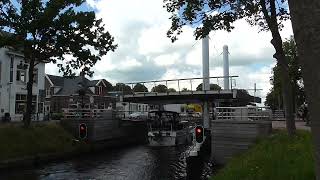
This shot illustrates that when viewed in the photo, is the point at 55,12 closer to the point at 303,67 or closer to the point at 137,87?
the point at 137,87

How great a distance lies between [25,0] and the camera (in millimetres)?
29625

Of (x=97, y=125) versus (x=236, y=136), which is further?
(x=97, y=125)

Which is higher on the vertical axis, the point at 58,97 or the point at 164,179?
the point at 58,97

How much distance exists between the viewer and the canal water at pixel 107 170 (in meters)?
23.6

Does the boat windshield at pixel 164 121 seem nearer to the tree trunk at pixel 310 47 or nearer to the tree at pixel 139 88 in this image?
the tree at pixel 139 88

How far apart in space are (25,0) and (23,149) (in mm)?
9675

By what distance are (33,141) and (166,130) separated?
1981 centimetres

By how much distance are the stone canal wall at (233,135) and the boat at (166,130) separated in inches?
698

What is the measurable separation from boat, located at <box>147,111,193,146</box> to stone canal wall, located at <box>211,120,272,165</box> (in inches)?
698

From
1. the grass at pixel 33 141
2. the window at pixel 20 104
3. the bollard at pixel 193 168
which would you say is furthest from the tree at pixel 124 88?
the bollard at pixel 193 168

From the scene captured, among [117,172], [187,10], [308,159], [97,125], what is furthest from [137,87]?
[308,159]

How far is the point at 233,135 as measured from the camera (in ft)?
93.0

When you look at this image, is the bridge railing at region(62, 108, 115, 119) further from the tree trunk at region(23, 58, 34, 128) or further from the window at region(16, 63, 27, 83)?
the tree trunk at region(23, 58, 34, 128)

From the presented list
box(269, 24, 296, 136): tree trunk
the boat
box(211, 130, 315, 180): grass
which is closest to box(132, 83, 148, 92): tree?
the boat
